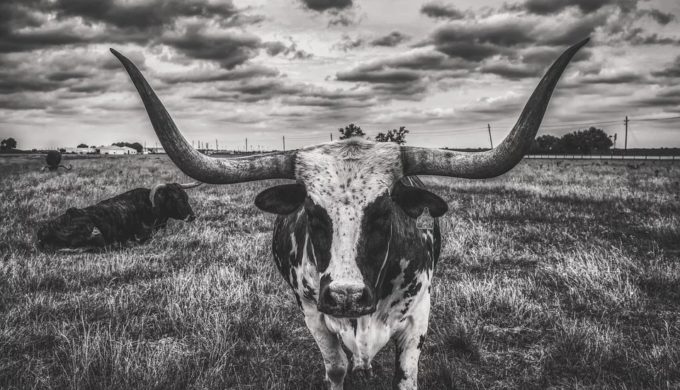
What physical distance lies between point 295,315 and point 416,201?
2390 mm

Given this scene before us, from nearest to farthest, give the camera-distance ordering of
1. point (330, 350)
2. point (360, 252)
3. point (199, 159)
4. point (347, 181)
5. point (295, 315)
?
point (360, 252), point (347, 181), point (199, 159), point (330, 350), point (295, 315)

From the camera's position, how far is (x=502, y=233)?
791cm

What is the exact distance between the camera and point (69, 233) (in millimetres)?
6930

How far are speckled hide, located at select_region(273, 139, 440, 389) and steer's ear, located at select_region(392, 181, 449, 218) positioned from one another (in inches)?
2.6

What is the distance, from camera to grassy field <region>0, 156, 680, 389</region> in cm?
339

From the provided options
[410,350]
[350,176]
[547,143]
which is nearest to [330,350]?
[410,350]

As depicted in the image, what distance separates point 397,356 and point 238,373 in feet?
4.49

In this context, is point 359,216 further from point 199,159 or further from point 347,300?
point 199,159

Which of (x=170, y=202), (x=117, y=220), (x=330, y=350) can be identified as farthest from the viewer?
(x=170, y=202)

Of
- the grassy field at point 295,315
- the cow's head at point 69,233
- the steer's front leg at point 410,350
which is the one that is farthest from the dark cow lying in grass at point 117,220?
the steer's front leg at point 410,350

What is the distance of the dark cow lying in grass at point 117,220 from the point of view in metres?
6.96

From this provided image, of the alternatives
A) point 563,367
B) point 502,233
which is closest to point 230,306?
point 563,367

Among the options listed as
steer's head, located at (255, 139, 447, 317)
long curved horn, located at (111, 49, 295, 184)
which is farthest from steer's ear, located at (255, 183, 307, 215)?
long curved horn, located at (111, 49, 295, 184)

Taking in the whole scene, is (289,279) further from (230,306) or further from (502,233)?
(502,233)
